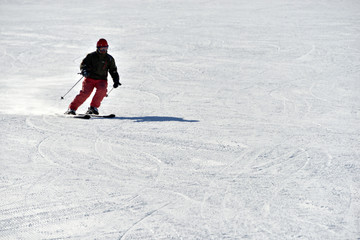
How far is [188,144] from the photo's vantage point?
6715 mm

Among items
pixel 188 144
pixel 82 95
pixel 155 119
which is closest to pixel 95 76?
pixel 82 95

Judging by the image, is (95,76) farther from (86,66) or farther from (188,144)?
(188,144)

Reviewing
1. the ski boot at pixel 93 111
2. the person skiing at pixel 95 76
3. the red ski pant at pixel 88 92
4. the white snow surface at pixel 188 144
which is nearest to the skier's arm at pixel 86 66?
the person skiing at pixel 95 76

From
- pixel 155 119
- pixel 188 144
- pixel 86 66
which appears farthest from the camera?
pixel 86 66

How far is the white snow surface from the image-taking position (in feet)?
14.8

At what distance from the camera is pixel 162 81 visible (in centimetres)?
1081

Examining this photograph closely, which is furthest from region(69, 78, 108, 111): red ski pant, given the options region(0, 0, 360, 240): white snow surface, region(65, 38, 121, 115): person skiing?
region(0, 0, 360, 240): white snow surface

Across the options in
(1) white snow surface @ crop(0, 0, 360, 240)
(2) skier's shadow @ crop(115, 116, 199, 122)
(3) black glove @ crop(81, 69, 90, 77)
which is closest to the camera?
(1) white snow surface @ crop(0, 0, 360, 240)

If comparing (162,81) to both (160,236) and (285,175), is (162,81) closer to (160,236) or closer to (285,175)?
(285,175)

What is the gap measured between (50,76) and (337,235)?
852cm

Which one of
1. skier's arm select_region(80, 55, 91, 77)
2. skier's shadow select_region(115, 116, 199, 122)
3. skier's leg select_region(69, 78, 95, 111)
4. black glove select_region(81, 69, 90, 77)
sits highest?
skier's arm select_region(80, 55, 91, 77)

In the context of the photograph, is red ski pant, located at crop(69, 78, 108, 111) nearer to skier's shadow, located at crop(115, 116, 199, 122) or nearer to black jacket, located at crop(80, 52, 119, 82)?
black jacket, located at crop(80, 52, 119, 82)

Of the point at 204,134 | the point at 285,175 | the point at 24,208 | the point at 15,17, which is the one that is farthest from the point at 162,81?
the point at 15,17

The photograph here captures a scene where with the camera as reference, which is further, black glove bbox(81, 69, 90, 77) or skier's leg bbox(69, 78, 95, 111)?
skier's leg bbox(69, 78, 95, 111)
